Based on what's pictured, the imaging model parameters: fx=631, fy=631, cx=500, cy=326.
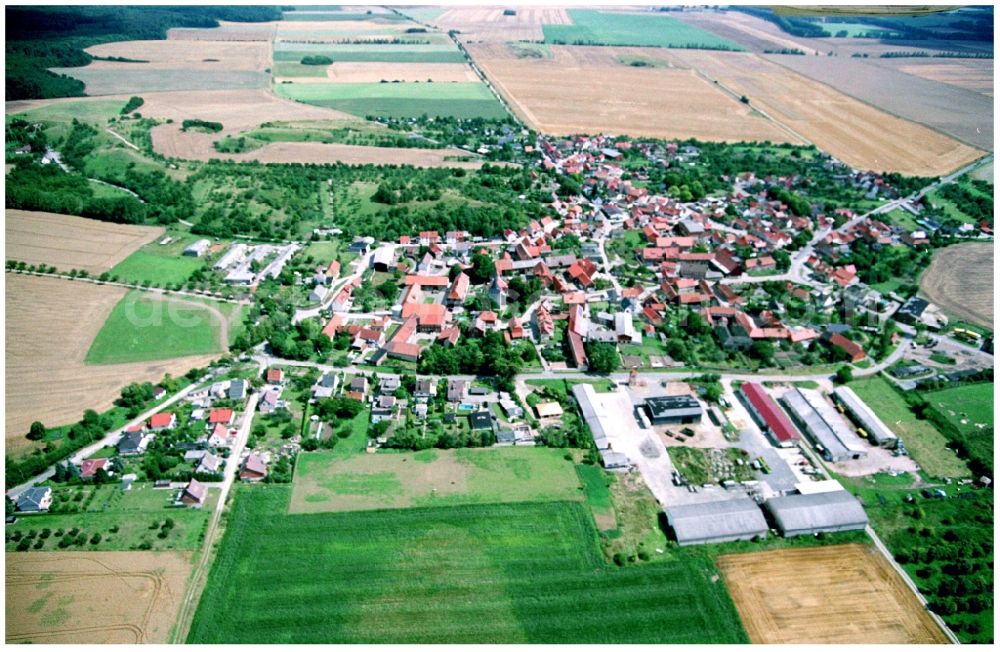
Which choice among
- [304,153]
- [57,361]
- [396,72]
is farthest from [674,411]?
[396,72]

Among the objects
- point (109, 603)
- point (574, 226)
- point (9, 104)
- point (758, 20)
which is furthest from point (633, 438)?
point (758, 20)

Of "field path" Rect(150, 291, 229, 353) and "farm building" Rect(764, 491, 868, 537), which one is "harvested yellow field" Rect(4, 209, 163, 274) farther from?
"farm building" Rect(764, 491, 868, 537)

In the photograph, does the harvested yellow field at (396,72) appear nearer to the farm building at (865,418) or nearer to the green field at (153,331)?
the green field at (153,331)

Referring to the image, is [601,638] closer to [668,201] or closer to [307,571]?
[307,571]

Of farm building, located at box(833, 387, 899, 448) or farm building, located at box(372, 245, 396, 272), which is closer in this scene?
farm building, located at box(833, 387, 899, 448)

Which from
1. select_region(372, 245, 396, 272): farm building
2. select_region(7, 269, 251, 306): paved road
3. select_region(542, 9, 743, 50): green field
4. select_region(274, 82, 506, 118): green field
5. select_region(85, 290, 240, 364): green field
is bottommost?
select_region(85, 290, 240, 364): green field

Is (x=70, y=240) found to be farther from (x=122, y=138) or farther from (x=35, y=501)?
(x=35, y=501)

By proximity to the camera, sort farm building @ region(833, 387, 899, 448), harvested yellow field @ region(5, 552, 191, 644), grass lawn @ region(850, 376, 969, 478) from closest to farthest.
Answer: harvested yellow field @ region(5, 552, 191, 644) < grass lawn @ region(850, 376, 969, 478) < farm building @ region(833, 387, 899, 448)

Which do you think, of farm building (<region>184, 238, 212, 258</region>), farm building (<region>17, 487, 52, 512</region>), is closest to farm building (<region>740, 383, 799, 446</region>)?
farm building (<region>17, 487, 52, 512</region>)
